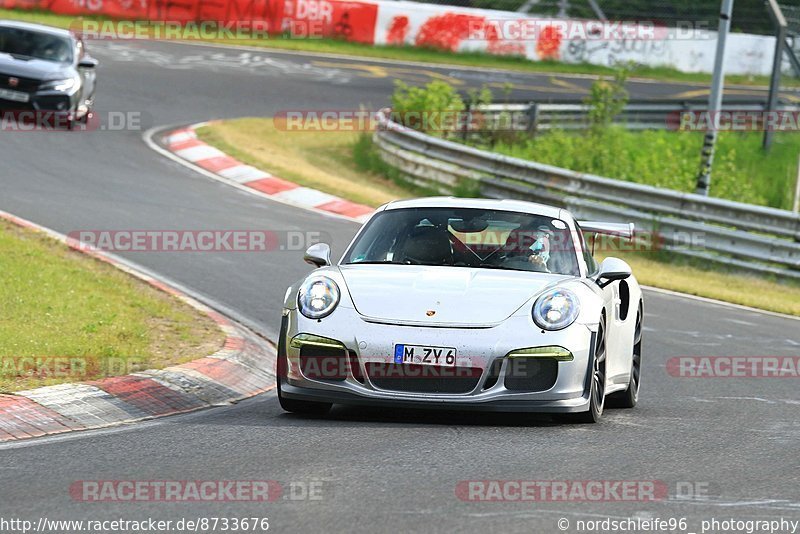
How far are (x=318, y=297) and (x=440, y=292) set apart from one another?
661 millimetres

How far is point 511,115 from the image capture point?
2550 centimetres

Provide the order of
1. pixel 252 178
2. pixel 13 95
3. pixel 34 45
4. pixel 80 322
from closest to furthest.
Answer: pixel 80 322
pixel 252 178
pixel 13 95
pixel 34 45

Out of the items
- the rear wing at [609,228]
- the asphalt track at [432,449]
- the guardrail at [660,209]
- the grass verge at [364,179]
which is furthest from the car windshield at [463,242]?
the guardrail at [660,209]

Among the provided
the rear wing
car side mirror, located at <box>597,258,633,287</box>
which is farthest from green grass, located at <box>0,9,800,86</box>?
car side mirror, located at <box>597,258,633,287</box>

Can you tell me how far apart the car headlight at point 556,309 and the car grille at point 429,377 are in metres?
0.47

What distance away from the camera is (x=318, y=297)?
7.76 m

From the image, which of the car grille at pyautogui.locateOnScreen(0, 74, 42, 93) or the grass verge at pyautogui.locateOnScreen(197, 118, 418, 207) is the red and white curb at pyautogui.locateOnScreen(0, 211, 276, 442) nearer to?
the grass verge at pyautogui.locateOnScreen(197, 118, 418, 207)

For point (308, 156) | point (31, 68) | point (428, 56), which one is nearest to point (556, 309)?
point (31, 68)

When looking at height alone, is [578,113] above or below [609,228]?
below

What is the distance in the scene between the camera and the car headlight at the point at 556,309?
7551 millimetres

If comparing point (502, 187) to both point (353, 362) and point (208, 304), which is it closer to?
point (208, 304)

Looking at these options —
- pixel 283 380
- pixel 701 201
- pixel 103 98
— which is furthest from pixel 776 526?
pixel 103 98

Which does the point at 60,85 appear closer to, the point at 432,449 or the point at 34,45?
the point at 34,45

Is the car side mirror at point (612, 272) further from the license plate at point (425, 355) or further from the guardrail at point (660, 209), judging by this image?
the guardrail at point (660, 209)
